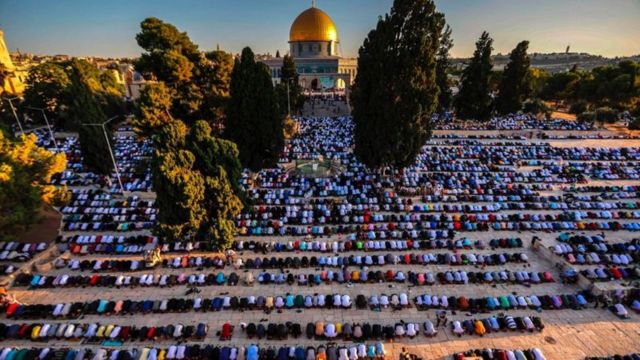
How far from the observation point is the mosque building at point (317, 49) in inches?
3506

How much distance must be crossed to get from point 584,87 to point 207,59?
3220 inches

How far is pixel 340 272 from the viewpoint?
21.4 metres

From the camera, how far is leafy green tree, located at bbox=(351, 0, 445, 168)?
30.8 meters

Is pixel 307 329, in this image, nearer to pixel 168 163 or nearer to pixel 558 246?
pixel 168 163

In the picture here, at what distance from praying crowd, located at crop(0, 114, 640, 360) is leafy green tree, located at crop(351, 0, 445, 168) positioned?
5528 millimetres

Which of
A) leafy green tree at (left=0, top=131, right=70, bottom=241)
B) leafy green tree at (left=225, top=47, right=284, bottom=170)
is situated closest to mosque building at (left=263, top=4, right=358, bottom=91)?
leafy green tree at (left=225, top=47, right=284, bottom=170)

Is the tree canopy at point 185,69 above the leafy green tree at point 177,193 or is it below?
above

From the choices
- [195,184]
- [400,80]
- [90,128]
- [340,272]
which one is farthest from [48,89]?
[340,272]

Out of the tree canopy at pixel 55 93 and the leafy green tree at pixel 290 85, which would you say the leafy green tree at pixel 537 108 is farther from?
the tree canopy at pixel 55 93

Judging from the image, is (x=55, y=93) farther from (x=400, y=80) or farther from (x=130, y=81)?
(x=400, y=80)

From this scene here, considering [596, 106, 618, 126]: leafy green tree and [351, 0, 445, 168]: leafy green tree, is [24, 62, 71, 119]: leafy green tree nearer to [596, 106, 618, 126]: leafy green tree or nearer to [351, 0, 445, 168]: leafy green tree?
[351, 0, 445, 168]: leafy green tree

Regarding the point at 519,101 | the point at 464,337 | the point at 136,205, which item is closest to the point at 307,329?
the point at 464,337

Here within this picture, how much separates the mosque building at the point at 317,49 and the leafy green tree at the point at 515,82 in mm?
40935

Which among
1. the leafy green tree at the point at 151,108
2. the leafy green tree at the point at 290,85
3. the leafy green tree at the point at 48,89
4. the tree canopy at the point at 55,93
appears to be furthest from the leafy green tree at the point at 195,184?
the leafy green tree at the point at 48,89
